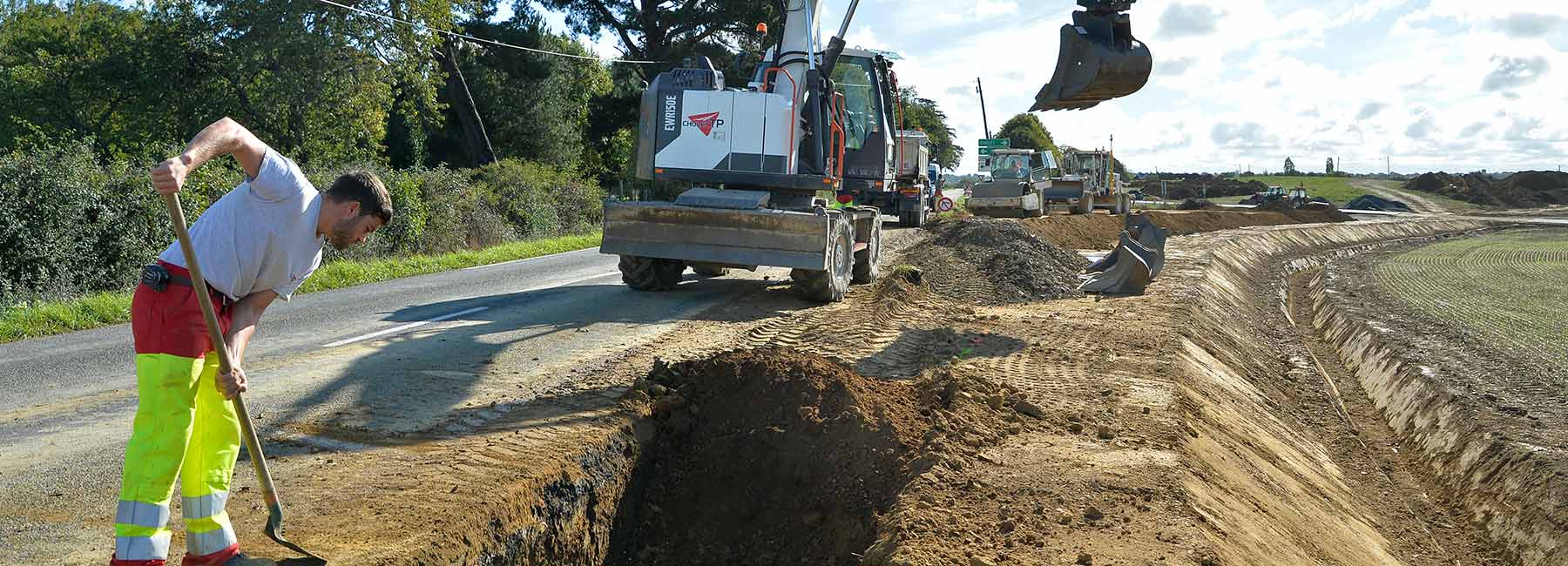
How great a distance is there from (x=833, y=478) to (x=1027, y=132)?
267ft

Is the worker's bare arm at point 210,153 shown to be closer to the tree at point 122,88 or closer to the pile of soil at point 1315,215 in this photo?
the tree at point 122,88

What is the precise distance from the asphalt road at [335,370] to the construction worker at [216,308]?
2.47 ft

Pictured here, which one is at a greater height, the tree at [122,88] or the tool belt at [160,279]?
the tree at [122,88]

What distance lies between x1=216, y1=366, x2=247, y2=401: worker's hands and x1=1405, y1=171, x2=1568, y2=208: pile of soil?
73252mm

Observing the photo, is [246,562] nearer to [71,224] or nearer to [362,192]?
[362,192]

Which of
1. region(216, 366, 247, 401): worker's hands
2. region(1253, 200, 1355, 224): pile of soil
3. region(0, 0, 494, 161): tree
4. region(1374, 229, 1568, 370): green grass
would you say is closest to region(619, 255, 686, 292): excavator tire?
region(216, 366, 247, 401): worker's hands

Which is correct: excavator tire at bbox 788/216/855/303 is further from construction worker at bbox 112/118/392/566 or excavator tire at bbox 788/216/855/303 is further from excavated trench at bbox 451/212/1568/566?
construction worker at bbox 112/118/392/566

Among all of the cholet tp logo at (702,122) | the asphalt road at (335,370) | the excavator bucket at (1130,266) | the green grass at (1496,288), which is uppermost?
the cholet tp logo at (702,122)

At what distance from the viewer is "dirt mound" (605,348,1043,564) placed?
19.8 feet

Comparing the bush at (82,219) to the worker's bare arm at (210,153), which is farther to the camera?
the bush at (82,219)

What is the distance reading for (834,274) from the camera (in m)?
12.3

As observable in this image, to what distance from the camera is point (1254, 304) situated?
1894cm

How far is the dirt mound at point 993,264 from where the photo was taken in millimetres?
15510

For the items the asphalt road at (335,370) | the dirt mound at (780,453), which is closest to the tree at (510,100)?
the asphalt road at (335,370)
